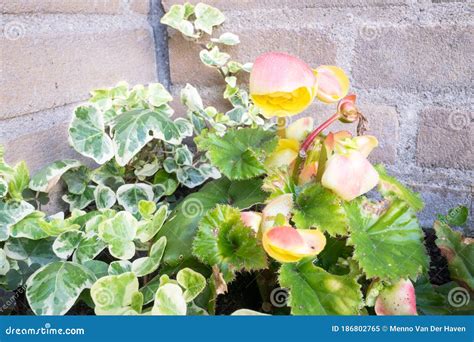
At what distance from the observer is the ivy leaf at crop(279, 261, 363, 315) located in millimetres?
495

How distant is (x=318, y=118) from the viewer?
3.16ft

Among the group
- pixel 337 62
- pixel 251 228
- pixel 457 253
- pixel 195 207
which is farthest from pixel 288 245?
pixel 337 62

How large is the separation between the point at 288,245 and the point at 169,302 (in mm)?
150

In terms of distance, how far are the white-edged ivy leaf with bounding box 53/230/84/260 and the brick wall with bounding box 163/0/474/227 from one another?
545 mm

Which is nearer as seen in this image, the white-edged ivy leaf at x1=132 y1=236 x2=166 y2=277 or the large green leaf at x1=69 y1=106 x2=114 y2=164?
the white-edged ivy leaf at x1=132 y1=236 x2=166 y2=277

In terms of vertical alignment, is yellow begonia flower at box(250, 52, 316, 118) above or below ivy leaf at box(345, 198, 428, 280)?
above

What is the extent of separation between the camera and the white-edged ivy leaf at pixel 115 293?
54 cm

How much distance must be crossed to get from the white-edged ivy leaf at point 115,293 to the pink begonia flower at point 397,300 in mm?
298

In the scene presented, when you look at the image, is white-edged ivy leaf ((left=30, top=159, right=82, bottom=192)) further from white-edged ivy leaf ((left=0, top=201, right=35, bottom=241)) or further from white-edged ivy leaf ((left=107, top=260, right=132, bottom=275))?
white-edged ivy leaf ((left=107, top=260, right=132, bottom=275))

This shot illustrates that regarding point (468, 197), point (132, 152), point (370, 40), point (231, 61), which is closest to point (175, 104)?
point (231, 61)

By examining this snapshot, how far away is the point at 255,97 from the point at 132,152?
0.30 metres

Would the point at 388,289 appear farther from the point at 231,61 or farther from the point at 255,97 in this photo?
the point at 231,61

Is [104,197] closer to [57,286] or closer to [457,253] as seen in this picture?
[57,286]

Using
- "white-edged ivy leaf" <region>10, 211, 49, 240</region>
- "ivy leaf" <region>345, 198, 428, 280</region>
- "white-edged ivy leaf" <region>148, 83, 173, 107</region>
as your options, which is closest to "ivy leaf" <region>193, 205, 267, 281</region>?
"ivy leaf" <region>345, 198, 428, 280</region>
